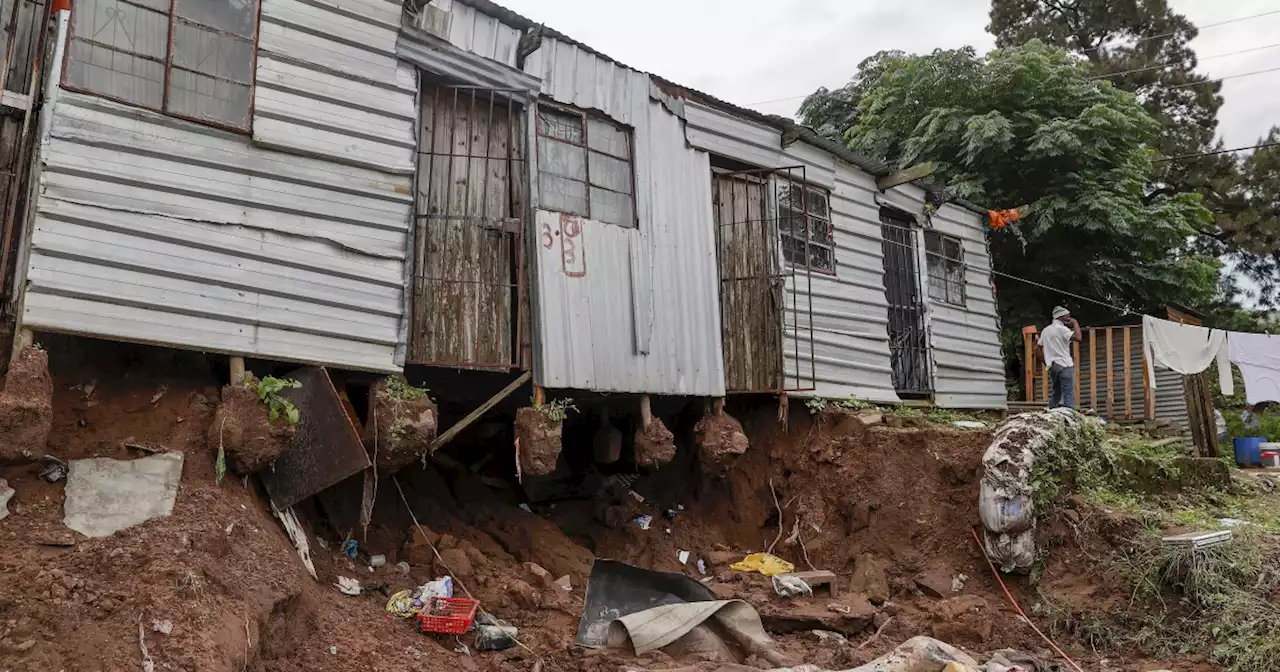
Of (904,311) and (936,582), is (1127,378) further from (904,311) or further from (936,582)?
(936,582)

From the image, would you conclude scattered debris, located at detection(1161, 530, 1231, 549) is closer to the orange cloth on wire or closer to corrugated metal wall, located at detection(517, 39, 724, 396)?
corrugated metal wall, located at detection(517, 39, 724, 396)

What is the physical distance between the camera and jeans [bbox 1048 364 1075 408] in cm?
1038

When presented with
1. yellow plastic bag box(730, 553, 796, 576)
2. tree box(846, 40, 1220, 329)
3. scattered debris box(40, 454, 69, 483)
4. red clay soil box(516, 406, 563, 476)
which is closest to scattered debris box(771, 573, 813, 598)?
yellow plastic bag box(730, 553, 796, 576)

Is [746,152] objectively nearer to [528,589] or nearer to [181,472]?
[528,589]

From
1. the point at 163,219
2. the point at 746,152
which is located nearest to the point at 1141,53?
the point at 746,152

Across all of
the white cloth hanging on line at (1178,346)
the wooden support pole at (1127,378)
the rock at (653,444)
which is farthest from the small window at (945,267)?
the rock at (653,444)

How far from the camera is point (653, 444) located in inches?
335

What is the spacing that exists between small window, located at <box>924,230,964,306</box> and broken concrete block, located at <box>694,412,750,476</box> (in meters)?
5.27

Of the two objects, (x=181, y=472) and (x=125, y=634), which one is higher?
(x=181, y=472)

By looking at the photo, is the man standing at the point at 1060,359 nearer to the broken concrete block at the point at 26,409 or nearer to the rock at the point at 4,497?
the broken concrete block at the point at 26,409

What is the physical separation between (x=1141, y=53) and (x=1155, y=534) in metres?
22.8

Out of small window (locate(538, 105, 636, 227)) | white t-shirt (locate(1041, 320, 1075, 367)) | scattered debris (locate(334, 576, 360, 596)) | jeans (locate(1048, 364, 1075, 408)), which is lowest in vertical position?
scattered debris (locate(334, 576, 360, 596))

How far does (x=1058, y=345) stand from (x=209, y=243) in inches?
374

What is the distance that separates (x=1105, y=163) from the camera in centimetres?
1717
